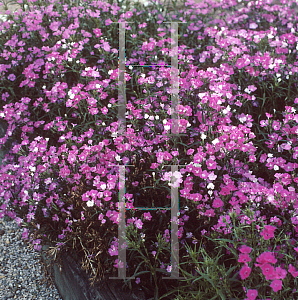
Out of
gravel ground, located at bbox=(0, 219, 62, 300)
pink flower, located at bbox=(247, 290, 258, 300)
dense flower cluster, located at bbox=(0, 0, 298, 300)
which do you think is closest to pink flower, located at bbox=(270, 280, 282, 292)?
dense flower cluster, located at bbox=(0, 0, 298, 300)

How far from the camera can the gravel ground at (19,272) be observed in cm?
294

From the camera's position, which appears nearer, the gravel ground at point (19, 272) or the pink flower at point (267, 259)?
the pink flower at point (267, 259)

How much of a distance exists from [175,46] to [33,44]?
5.19ft

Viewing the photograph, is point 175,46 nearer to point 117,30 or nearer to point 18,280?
point 117,30

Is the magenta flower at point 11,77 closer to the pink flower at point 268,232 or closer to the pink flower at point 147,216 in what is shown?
the pink flower at point 147,216

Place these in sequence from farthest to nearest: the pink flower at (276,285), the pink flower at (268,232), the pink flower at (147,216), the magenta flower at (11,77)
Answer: the magenta flower at (11,77) < the pink flower at (147,216) < the pink flower at (268,232) < the pink flower at (276,285)

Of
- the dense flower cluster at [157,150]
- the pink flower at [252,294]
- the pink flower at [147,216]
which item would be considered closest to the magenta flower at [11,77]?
the dense flower cluster at [157,150]

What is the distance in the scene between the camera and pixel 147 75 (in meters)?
3.48

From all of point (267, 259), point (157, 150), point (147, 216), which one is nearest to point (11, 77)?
point (157, 150)

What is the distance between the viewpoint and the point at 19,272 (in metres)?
3.13

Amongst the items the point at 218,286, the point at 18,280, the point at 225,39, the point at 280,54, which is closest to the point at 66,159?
the point at 18,280

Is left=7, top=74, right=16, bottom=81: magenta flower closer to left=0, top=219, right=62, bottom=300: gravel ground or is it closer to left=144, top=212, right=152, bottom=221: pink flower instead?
left=0, top=219, right=62, bottom=300: gravel ground

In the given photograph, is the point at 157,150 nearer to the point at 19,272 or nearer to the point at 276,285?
the point at 276,285

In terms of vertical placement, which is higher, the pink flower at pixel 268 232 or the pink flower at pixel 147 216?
the pink flower at pixel 268 232
